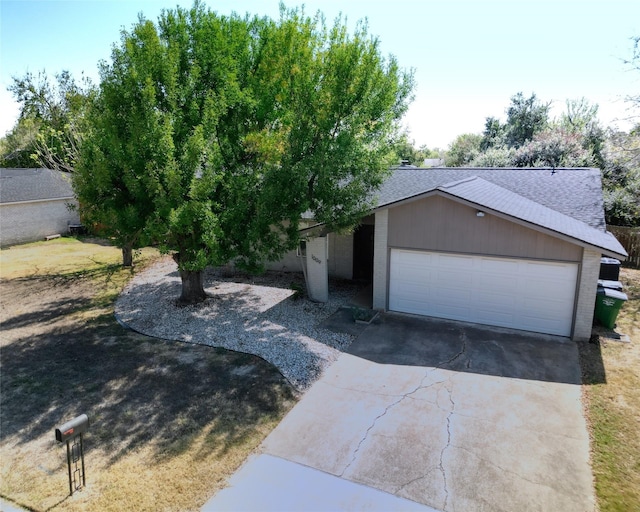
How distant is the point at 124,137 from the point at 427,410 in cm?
975

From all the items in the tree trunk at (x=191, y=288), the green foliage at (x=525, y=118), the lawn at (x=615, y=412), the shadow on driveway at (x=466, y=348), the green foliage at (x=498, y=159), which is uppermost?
the green foliage at (x=525, y=118)

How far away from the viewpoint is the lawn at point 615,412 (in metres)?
5.55

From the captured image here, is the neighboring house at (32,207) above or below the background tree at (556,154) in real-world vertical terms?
below

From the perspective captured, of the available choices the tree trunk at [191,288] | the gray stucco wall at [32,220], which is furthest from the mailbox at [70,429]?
the gray stucco wall at [32,220]

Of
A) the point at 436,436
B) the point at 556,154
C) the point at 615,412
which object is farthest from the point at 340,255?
the point at 556,154

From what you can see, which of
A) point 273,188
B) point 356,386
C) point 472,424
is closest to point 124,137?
point 273,188

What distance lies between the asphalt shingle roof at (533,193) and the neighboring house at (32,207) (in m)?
18.7

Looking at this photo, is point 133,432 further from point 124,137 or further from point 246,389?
point 124,137

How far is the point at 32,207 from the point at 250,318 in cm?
2030

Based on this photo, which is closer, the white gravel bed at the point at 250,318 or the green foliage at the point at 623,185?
the white gravel bed at the point at 250,318

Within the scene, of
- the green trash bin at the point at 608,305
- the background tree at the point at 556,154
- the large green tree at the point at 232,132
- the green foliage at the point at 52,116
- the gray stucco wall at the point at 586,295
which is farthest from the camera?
the background tree at the point at 556,154

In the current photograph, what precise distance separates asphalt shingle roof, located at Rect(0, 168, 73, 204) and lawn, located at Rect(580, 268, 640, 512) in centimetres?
2642

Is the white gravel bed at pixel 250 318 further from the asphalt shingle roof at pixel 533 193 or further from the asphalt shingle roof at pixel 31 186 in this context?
the asphalt shingle roof at pixel 31 186

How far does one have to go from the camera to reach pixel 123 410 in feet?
24.5
